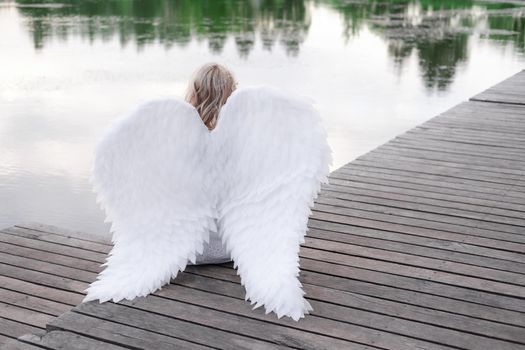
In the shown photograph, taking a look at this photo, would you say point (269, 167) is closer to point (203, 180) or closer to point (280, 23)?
point (203, 180)

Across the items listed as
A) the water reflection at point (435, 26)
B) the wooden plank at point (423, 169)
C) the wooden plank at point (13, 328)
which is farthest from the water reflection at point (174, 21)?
the wooden plank at point (13, 328)

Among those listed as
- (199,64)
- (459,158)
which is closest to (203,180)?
(459,158)

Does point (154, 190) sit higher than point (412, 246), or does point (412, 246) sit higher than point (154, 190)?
point (154, 190)

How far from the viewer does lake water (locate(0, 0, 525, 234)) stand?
288 inches

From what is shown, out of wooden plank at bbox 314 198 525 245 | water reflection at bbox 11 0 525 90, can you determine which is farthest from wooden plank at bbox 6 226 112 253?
water reflection at bbox 11 0 525 90

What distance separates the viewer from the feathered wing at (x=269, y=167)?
A: 2809mm

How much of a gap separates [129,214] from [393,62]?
1134cm

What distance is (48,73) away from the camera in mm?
11875

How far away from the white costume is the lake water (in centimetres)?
266

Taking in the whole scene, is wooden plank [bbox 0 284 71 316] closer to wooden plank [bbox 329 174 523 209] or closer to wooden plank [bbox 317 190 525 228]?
wooden plank [bbox 317 190 525 228]

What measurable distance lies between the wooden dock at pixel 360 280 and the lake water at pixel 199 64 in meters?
1.90

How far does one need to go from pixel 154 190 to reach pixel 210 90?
0.47 m

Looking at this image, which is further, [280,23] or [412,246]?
[280,23]

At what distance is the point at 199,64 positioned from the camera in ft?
41.2
